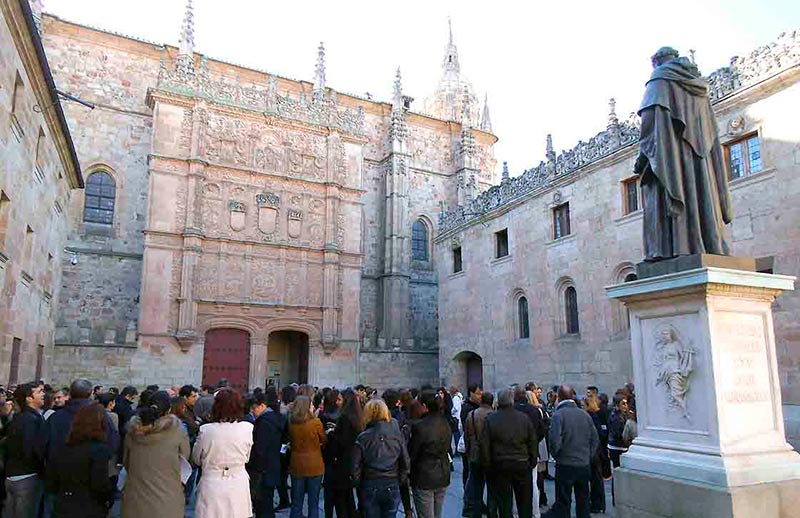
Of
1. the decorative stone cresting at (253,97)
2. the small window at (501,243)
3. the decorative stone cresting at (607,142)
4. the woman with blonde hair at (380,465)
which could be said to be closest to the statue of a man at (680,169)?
the woman with blonde hair at (380,465)

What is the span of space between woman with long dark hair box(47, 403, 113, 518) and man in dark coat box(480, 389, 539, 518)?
3.87m

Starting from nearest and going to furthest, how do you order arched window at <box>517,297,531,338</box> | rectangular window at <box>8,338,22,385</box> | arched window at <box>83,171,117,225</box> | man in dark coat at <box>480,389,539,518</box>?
man in dark coat at <box>480,389,539,518</box> → rectangular window at <box>8,338,22,385</box> → arched window at <box>517,297,531,338</box> → arched window at <box>83,171,117,225</box>

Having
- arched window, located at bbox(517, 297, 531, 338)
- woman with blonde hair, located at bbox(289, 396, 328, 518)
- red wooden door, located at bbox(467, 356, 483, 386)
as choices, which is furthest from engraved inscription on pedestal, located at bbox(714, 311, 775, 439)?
red wooden door, located at bbox(467, 356, 483, 386)

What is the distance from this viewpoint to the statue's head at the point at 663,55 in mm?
5773

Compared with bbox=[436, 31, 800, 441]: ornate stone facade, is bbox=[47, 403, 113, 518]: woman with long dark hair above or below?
below

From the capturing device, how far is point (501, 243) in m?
21.6

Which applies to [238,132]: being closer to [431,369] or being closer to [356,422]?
[431,369]

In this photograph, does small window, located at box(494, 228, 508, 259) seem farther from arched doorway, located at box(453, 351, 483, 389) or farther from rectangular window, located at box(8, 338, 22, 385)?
rectangular window, located at box(8, 338, 22, 385)

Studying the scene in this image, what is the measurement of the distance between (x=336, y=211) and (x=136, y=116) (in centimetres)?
989

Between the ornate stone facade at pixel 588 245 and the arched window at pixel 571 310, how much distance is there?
0.05 m

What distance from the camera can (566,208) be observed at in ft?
60.1

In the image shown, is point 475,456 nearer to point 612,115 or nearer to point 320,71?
point 612,115

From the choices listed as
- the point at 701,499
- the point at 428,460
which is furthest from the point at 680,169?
the point at 428,460

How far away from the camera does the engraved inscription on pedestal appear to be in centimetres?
466
